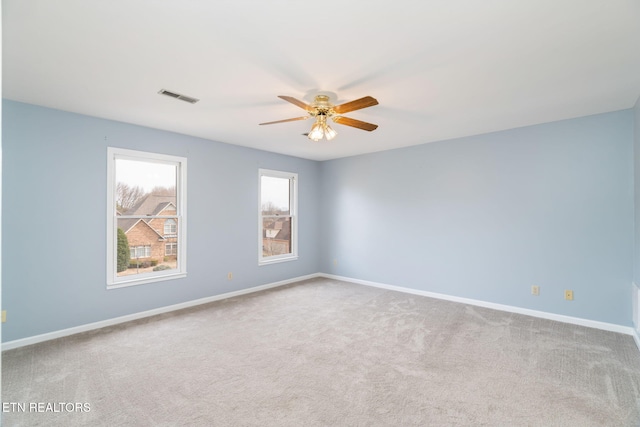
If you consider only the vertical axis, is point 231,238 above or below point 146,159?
below

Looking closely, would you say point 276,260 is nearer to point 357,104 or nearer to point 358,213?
point 358,213

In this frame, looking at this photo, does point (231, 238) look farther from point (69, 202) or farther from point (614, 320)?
point (614, 320)

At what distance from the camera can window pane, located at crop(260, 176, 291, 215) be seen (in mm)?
5855

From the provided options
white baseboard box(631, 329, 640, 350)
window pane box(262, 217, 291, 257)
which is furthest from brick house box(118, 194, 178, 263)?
white baseboard box(631, 329, 640, 350)

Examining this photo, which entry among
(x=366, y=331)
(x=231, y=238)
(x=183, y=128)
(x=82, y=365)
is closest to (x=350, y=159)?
(x=231, y=238)

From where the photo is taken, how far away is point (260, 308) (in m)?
4.55

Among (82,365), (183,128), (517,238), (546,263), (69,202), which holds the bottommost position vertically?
(82,365)

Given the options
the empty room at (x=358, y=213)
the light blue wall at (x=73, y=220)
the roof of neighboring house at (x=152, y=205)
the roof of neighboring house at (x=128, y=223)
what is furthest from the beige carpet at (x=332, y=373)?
the roof of neighboring house at (x=152, y=205)

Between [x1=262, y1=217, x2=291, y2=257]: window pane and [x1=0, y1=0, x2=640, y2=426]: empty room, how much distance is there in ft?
0.15

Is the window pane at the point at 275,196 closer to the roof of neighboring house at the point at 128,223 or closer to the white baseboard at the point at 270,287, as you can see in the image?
the white baseboard at the point at 270,287

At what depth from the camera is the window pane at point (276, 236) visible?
19.2 ft

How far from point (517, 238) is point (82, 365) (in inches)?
198

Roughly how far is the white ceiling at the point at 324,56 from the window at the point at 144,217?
687mm

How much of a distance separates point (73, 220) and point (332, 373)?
3.25 m
